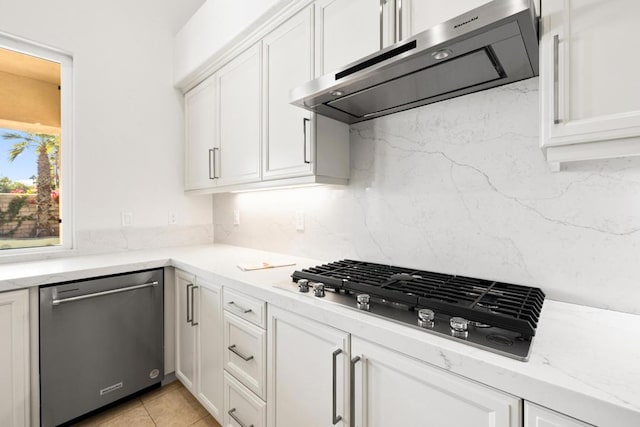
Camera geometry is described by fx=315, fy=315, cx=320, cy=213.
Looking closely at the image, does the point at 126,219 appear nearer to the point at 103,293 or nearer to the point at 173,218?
the point at 173,218

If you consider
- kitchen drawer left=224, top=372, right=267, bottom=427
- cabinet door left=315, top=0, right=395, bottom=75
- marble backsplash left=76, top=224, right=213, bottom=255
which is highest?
cabinet door left=315, top=0, right=395, bottom=75

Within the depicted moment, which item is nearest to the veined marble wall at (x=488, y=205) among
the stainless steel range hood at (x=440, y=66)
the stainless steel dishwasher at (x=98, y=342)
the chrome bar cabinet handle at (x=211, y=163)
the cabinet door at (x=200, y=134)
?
the stainless steel range hood at (x=440, y=66)

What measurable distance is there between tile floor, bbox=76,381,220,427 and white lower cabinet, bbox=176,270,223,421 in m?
0.12

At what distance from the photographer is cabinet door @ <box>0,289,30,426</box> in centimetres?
153

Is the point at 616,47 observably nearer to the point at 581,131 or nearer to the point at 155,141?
the point at 581,131

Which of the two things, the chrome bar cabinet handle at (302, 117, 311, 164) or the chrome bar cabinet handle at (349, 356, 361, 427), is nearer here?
the chrome bar cabinet handle at (349, 356, 361, 427)

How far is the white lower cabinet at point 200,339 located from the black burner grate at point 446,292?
0.63 meters

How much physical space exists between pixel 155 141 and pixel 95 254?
1.00 metres

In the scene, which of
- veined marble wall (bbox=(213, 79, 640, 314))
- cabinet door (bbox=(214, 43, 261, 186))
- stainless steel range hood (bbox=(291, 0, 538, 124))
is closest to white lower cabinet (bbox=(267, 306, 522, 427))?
veined marble wall (bbox=(213, 79, 640, 314))

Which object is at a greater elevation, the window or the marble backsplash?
the window

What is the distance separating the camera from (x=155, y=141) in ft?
8.66

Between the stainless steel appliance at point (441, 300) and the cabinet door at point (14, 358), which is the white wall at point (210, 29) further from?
the cabinet door at point (14, 358)

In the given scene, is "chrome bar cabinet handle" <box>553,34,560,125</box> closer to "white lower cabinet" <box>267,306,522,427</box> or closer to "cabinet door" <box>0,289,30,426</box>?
"white lower cabinet" <box>267,306,522,427</box>

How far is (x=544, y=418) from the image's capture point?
65 centimetres
